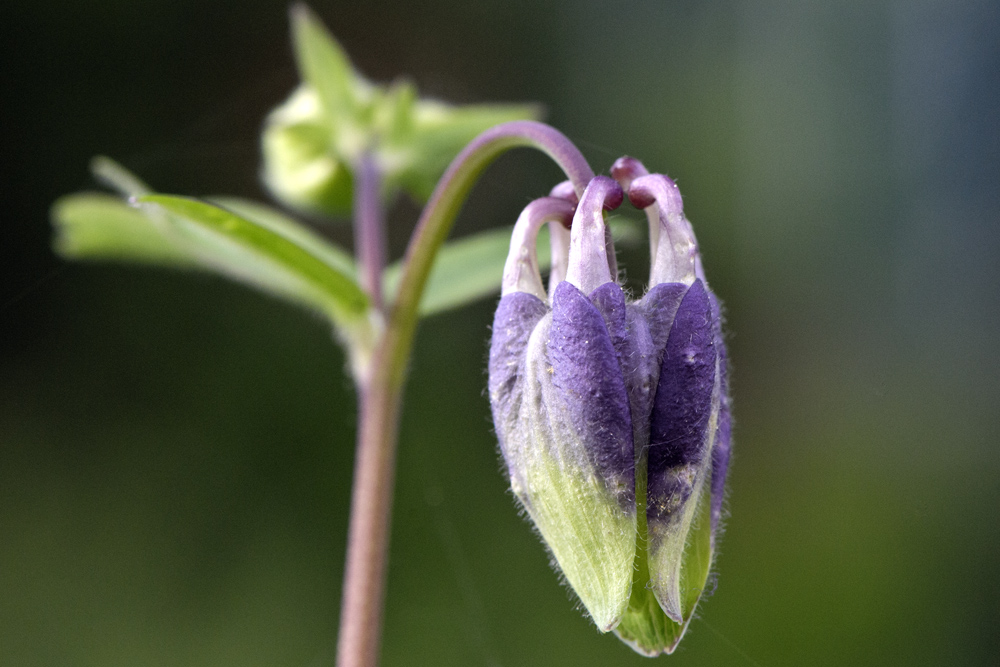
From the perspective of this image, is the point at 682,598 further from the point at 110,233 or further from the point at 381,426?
the point at 110,233

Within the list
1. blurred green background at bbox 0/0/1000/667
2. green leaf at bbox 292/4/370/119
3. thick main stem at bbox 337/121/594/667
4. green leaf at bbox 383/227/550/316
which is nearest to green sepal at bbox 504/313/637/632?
thick main stem at bbox 337/121/594/667

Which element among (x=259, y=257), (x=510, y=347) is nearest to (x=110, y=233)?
(x=259, y=257)

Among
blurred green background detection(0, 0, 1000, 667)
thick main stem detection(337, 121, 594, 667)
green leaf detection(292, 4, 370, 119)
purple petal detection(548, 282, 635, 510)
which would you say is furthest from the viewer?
blurred green background detection(0, 0, 1000, 667)

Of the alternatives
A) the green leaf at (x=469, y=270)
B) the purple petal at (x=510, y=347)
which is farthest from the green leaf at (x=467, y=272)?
the purple petal at (x=510, y=347)

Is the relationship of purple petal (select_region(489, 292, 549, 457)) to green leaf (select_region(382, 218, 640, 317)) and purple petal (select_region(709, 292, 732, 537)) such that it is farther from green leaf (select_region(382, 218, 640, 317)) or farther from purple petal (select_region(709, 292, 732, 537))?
green leaf (select_region(382, 218, 640, 317))

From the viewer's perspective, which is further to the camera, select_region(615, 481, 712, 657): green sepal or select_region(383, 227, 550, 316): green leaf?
select_region(383, 227, 550, 316): green leaf

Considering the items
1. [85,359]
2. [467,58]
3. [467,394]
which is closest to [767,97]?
[467,58]
